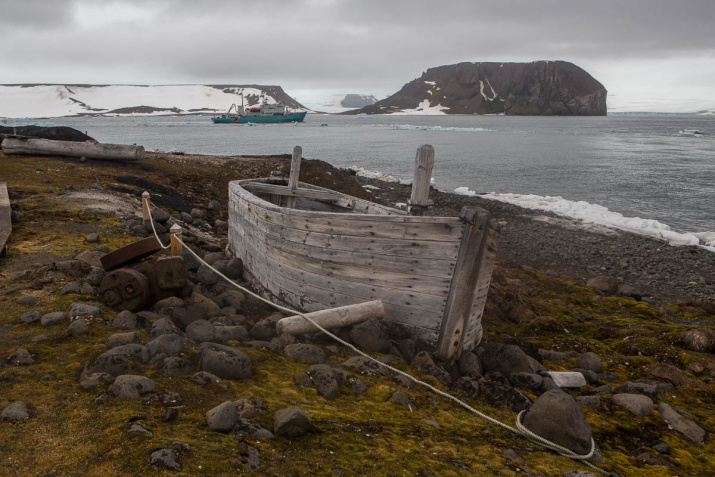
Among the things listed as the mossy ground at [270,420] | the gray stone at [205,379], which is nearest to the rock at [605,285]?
the mossy ground at [270,420]

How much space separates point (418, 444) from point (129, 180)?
14.0m

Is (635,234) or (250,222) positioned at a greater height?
(250,222)

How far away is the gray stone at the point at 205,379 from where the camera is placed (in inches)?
169

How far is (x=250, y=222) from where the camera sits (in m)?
8.41

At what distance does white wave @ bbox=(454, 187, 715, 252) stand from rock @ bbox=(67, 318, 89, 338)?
59.5ft

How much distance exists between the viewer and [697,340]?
7.84m

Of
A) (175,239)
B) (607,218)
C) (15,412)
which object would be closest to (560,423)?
(15,412)

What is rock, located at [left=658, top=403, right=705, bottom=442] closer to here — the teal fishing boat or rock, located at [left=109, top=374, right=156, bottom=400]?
rock, located at [left=109, top=374, right=156, bottom=400]

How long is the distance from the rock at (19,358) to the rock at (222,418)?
6.68 ft

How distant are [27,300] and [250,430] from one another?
3811 mm

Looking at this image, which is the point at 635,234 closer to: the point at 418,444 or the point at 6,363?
the point at 418,444

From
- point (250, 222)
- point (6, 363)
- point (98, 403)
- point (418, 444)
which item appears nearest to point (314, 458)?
point (418, 444)

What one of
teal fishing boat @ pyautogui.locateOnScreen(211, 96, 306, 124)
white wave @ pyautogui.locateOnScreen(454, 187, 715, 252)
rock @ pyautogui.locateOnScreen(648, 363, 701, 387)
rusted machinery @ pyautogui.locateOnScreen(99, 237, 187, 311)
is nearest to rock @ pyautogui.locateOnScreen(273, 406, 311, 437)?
rusted machinery @ pyautogui.locateOnScreen(99, 237, 187, 311)

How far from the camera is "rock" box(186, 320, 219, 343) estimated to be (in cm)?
530
